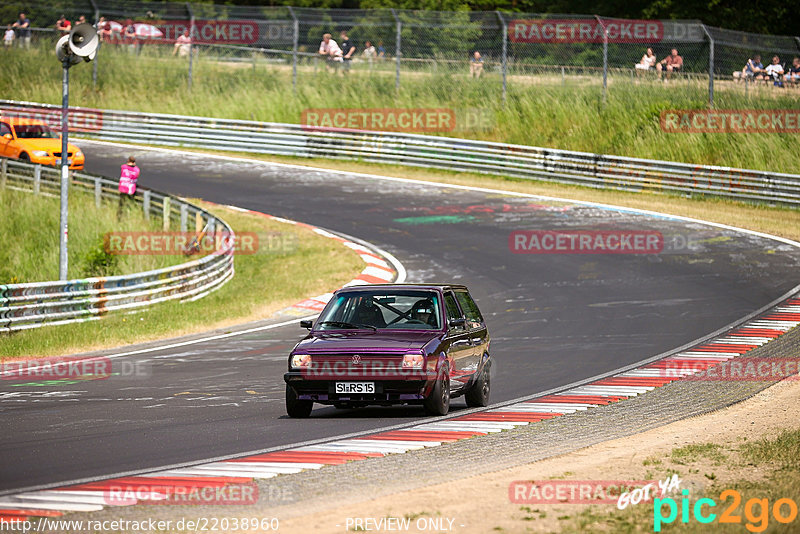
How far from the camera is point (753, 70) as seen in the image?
3306 centimetres

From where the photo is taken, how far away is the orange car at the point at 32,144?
34.4m

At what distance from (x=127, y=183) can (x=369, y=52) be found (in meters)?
13.1

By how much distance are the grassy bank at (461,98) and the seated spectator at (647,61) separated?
56 cm

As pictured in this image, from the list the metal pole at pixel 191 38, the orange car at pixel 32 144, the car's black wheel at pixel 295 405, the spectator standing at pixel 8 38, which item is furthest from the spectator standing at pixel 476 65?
the car's black wheel at pixel 295 405

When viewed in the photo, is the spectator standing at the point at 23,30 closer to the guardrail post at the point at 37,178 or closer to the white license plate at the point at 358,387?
the guardrail post at the point at 37,178

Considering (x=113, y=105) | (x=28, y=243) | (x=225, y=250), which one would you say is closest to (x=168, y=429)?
(x=225, y=250)

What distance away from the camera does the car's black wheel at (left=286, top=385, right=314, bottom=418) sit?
1162 centimetres

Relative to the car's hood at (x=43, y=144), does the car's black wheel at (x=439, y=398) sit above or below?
below

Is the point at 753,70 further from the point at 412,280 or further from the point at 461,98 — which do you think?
the point at 412,280

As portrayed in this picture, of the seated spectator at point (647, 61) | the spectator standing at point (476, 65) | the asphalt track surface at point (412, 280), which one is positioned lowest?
the asphalt track surface at point (412, 280)

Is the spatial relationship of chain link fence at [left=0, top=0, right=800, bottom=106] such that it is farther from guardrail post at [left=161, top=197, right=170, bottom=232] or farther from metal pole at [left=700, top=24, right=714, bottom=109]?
guardrail post at [left=161, top=197, right=170, bottom=232]

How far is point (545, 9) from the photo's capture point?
6856 centimetres

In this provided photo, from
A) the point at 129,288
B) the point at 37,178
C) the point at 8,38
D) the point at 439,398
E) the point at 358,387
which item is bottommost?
the point at 129,288

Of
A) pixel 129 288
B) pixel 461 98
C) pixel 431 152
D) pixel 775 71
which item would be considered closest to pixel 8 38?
pixel 461 98
